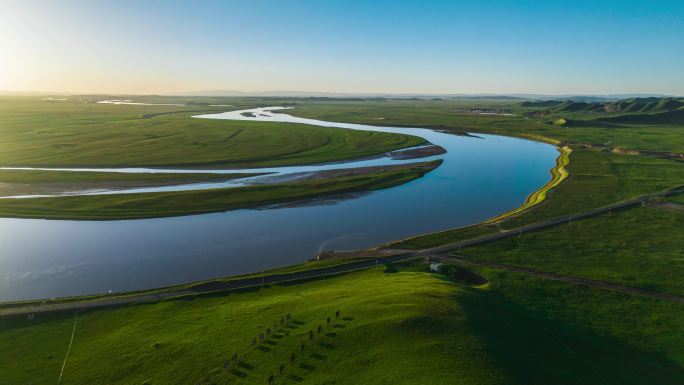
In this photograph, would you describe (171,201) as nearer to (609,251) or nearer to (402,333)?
(402,333)

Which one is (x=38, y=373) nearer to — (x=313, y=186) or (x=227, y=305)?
(x=227, y=305)

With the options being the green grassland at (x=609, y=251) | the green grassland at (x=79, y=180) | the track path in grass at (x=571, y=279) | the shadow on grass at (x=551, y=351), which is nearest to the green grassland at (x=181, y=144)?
the green grassland at (x=79, y=180)

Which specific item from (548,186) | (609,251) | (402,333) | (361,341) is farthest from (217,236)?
(548,186)

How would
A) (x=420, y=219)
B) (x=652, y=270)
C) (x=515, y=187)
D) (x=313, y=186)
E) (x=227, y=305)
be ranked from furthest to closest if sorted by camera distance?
(x=515, y=187) → (x=313, y=186) → (x=420, y=219) → (x=652, y=270) → (x=227, y=305)

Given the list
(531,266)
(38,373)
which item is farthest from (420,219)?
(38,373)

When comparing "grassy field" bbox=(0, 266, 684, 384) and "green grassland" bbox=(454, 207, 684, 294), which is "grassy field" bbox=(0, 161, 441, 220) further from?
"green grassland" bbox=(454, 207, 684, 294)

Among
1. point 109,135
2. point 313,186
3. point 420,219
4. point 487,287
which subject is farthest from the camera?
point 109,135
